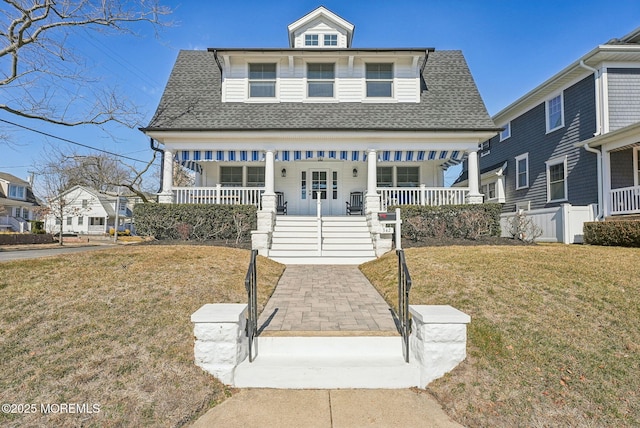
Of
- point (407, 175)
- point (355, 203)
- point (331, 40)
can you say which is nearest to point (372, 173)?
point (355, 203)

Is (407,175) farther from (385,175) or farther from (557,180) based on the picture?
(557,180)

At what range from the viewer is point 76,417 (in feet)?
8.78

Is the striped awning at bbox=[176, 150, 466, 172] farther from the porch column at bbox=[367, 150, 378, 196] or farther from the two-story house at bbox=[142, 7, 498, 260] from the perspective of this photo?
the porch column at bbox=[367, 150, 378, 196]

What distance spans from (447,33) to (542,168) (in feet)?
25.3

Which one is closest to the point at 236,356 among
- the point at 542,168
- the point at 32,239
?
the point at 542,168

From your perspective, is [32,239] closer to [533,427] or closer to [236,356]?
[236,356]

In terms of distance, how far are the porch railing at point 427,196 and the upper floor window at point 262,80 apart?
6.01 meters

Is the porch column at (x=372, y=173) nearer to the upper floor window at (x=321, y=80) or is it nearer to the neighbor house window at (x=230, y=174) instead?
the upper floor window at (x=321, y=80)

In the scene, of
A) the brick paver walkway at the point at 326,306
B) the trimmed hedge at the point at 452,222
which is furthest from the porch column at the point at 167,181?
the trimmed hedge at the point at 452,222

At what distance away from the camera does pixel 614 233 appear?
9.20m

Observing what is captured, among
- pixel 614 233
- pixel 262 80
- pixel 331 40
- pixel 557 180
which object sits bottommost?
pixel 614 233

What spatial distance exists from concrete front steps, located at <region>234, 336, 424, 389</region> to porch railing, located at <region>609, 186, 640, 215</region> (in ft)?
36.8

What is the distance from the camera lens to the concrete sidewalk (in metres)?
2.68

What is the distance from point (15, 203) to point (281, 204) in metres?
37.2
